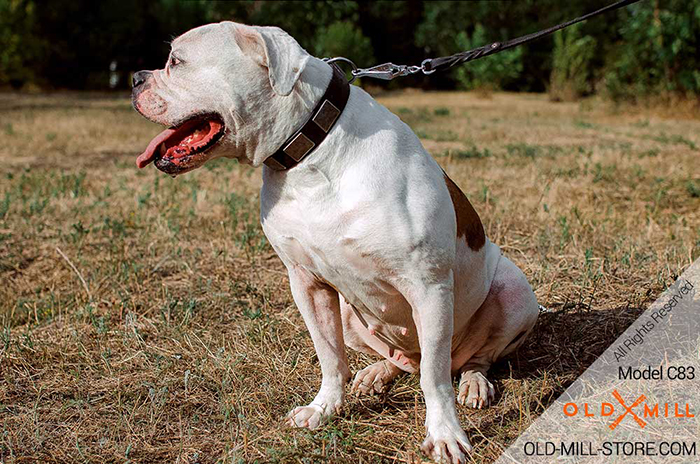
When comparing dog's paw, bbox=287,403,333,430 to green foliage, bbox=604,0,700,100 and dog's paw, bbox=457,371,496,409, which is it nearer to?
dog's paw, bbox=457,371,496,409

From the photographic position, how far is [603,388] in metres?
2.61

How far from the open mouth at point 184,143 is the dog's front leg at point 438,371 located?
0.81 m

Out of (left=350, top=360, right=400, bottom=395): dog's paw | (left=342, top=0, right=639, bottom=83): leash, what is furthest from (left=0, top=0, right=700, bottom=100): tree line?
(left=350, top=360, right=400, bottom=395): dog's paw

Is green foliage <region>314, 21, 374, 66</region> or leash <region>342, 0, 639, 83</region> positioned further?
green foliage <region>314, 21, 374, 66</region>

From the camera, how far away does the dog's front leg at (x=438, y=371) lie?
7.31 feet

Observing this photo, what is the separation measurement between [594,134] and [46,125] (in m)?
7.79

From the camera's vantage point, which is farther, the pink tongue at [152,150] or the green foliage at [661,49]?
the green foliage at [661,49]

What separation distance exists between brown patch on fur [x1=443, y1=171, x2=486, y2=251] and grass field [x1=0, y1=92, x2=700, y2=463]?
0.58 m

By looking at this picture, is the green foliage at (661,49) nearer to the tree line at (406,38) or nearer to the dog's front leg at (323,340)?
the tree line at (406,38)

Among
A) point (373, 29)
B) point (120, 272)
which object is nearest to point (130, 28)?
point (373, 29)

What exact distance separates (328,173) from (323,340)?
2.24 ft

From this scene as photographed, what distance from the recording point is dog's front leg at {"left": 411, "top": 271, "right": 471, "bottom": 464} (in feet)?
7.31

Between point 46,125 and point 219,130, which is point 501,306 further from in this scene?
point 46,125

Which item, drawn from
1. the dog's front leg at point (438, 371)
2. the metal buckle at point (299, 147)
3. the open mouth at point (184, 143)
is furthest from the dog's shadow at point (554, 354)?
the open mouth at point (184, 143)
